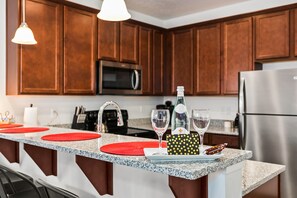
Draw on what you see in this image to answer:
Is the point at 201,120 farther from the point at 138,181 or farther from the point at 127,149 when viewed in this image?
the point at 138,181

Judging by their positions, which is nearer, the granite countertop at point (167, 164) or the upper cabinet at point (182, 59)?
the granite countertop at point (167, 164)

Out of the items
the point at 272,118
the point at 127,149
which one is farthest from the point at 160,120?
the point at 272,118

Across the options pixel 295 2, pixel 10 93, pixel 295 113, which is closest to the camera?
pixel 295 113

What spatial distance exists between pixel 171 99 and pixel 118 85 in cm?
138

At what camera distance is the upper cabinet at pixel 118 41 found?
329 cm

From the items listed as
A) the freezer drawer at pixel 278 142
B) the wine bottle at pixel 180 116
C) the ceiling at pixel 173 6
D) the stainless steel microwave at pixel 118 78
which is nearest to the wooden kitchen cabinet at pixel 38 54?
the stainless steel microwave at pixel 118 78

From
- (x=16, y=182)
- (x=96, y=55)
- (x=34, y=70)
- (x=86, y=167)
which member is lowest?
(x=16, y=182)

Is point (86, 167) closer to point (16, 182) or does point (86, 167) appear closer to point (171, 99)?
point (16, 182)

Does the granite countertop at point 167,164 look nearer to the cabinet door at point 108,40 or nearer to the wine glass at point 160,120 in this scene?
the wine glass at point 160,120

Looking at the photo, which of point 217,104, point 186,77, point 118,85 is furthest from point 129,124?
point 217,104

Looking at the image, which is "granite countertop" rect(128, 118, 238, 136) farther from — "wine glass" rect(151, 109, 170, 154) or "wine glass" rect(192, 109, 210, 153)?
"wine glass" rect(151, 109, 170, 154)

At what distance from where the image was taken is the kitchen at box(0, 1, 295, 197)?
9.33 feet

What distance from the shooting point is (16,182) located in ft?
5.84

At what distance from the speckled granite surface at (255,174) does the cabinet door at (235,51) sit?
6.30 feet
